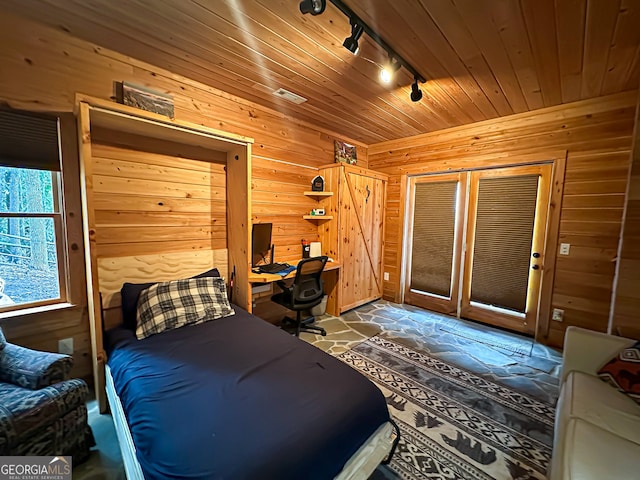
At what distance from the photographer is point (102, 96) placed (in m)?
2.11

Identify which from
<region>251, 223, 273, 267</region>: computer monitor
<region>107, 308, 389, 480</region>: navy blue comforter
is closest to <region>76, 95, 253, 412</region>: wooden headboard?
<region>251, 223, 273, 267</region>: computer monitor

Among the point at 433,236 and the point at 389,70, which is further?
the point at 433,236

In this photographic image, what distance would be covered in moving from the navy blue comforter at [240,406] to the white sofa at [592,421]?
809 mm

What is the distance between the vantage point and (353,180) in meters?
3.79

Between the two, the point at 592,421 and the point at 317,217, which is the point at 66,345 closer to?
the point at 317,217

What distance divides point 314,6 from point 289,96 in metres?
1.40

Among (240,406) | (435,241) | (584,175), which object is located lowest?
(240,406)

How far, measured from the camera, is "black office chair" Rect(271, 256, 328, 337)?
2.97 metres

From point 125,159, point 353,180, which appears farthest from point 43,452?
point 353,180

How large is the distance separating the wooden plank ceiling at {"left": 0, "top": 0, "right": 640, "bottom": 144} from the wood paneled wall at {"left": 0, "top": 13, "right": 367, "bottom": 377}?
0.35 ft

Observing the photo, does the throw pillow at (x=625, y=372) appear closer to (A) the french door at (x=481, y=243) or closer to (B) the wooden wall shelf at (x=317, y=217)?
(A) the french door at (x=481, y=243)

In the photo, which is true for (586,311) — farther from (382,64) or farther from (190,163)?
(190,163)

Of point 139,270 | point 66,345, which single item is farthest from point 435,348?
point 66,345

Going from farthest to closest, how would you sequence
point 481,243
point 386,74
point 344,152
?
point 344,152, point 481,243, point 386,74
